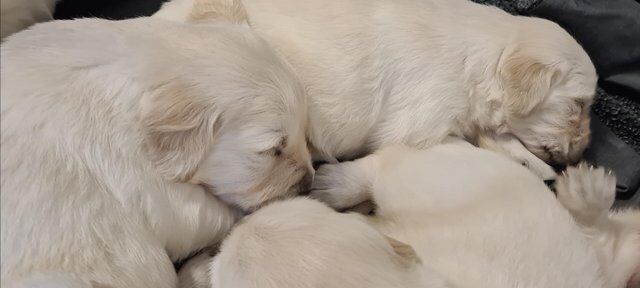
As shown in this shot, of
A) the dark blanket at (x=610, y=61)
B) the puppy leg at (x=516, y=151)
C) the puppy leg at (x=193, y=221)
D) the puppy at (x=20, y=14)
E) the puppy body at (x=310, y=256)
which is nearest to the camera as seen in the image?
the puppy body at (x=310, y=256)

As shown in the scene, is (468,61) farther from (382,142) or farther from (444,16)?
(382,142)

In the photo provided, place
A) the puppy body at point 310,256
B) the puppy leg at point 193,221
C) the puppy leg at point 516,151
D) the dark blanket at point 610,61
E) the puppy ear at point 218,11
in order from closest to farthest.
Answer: the puppy body at point 310,256, the puppy leg at point 193,221, the puppy ear at point 218,11, the puppy leg at point 516,151, the dark blanket at point 610,61

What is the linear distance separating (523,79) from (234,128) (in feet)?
3.31

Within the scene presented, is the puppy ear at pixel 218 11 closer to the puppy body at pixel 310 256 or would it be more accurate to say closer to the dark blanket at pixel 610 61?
the dark blanket at pixel 610 61

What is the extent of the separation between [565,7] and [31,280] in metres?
2.05

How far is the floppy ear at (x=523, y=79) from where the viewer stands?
222 cm

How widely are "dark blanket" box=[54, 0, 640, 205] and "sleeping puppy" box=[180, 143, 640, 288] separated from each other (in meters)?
0.28

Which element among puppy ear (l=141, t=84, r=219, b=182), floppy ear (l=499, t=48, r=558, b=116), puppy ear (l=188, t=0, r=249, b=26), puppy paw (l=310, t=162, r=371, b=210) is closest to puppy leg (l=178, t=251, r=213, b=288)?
puppy ear (l=141, t=84, r=219, b=182)

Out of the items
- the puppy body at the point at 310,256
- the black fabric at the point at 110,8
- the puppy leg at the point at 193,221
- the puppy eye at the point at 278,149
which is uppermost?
the black fabric at the point at 110,8

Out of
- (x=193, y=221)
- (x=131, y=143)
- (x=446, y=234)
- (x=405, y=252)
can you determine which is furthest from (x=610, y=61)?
(x=131, y=143)

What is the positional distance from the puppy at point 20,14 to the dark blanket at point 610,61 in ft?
1.37

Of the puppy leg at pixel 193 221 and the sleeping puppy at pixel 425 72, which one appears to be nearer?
the puppy leg at pixel 193 221

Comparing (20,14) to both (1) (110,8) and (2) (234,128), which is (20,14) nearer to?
(1) (110,8)

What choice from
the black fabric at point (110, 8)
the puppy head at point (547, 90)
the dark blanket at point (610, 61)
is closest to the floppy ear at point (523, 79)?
the puppy head at point (547, 90)
